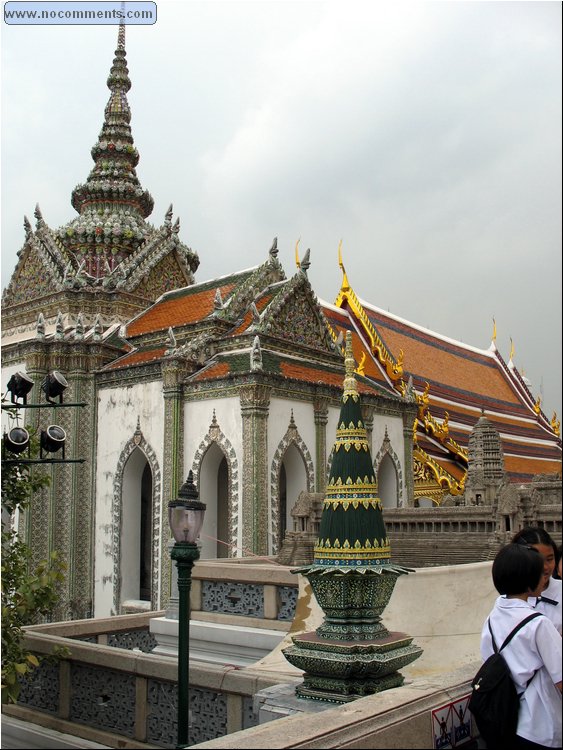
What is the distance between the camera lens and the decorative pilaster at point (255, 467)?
12781 millimetres

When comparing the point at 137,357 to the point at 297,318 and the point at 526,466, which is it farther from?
the point at 526,466

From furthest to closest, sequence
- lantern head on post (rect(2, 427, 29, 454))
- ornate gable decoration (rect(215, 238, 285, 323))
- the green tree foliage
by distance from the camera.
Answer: ornate gable decoration (rect(215, 238, 285, 323)) → lantern head on post (rect(2, 427, 29, 454)) → the green tree foliage

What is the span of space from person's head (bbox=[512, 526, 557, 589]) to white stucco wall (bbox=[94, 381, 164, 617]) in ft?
35.3

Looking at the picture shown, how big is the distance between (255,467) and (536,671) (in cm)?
979

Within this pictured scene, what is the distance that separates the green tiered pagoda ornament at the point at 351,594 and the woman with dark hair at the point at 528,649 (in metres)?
1.39

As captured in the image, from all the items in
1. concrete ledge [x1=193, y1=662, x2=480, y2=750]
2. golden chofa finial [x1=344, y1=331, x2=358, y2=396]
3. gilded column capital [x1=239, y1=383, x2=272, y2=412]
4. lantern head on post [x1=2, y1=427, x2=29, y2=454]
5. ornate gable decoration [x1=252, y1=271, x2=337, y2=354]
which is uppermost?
ornate gable decoration [x1=252, y1=271, x2=337, y2=354]

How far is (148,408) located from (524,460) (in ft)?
41.6

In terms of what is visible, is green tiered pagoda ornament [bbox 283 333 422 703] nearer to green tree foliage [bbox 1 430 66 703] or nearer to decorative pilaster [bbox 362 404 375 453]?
green tree foliage [bbox 1 430 66 703]

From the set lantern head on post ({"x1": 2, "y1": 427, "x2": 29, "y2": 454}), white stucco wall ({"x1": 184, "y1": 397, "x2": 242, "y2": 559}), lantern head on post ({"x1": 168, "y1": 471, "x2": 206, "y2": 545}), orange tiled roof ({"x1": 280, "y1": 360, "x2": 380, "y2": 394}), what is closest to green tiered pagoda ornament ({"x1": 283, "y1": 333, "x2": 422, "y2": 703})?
lantern head on post ({"x1": 168, "y1": 471, "x2": 206, "y2": 545})

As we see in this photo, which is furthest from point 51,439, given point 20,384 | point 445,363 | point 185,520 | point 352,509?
point 445,363

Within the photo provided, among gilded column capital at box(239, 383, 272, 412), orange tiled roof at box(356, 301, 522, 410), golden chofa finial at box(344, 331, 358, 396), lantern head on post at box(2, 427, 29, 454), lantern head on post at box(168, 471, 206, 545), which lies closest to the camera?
golden chofa finial at box(344, 331, 358, 396)

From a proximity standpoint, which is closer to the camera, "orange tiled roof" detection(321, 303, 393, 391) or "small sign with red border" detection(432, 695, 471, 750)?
"small sign with red border" detection(432, 695, 471, 750)

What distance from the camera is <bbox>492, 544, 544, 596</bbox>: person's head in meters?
3.38

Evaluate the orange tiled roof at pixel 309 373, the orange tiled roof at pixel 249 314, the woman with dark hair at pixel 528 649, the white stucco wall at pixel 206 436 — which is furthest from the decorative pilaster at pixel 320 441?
the woman with dark hair at pixel 528 649
